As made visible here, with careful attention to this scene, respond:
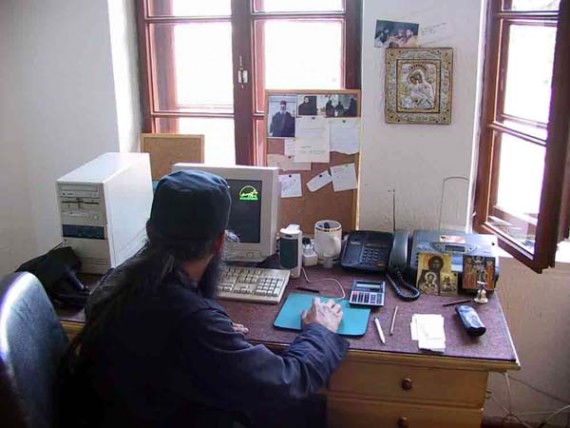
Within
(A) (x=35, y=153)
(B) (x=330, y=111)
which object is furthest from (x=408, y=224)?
(A) (x=35, y=153)

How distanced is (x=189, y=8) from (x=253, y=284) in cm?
123

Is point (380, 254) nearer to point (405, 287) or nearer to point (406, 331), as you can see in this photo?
point (405, 287)

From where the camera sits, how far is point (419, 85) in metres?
2.25

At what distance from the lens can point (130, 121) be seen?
8.69 feet

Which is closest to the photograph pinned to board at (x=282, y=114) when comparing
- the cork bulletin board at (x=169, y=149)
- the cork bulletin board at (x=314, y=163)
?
the cork bulletin board at (x=314, y=163)

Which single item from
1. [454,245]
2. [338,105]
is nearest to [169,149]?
[338,105]

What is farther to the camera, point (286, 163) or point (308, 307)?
point (286, 163)

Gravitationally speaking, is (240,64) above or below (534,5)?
below

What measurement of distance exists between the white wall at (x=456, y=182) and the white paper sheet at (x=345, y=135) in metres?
0.05

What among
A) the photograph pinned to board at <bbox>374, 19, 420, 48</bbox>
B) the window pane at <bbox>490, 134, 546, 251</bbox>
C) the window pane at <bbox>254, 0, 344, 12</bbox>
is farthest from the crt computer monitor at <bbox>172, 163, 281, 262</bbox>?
the window pane at <bbox>490, 134, 546, 251</bbox>

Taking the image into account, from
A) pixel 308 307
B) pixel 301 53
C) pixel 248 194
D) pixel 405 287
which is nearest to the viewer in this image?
pixel 308 307

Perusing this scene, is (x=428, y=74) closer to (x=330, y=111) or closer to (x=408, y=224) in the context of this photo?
(x=330, y=111)

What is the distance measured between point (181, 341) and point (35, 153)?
5.25 feet

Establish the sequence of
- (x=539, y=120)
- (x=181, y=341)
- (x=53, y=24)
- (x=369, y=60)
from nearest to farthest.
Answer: (x=181, y=341)
(x=539, y=120)
(x=369, y=60)
(x=53, y=24)
